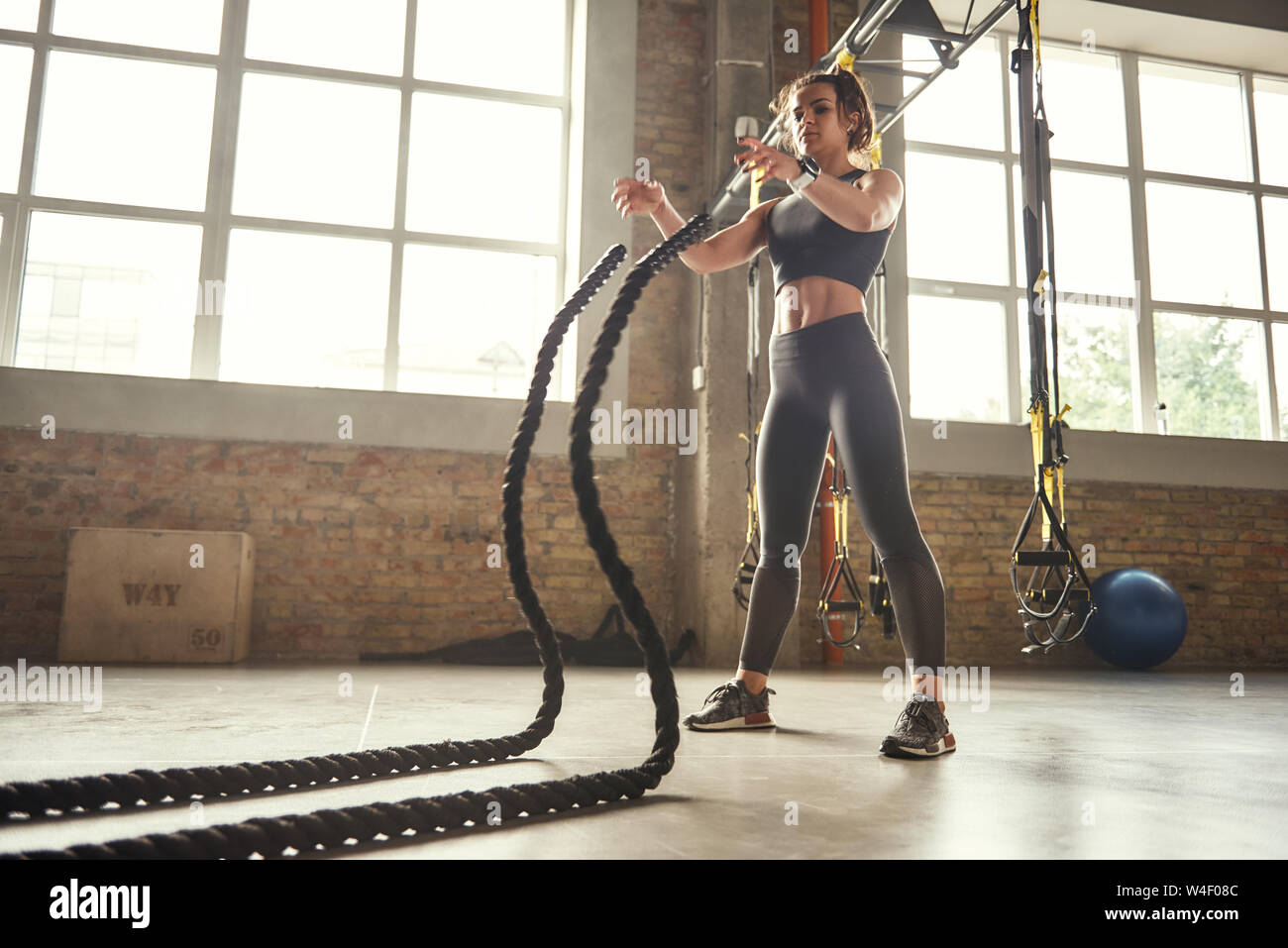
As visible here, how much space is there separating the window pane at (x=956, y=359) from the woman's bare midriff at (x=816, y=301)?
383cm

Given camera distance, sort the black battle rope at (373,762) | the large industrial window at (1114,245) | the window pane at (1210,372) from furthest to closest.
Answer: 1. the window pane at (1210,372)
2. the large industrial window at (1114,245)
3. the black battle rope at (373,762)

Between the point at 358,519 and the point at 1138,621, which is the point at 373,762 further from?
the point at 1138,621

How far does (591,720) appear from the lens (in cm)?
246

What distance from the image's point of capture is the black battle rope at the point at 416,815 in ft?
3.17

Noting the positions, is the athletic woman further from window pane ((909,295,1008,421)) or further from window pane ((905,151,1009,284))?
window pane ((905,151,1009,284))

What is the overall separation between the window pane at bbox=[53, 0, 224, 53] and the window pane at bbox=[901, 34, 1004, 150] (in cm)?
454

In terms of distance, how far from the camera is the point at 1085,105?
659 centimetres

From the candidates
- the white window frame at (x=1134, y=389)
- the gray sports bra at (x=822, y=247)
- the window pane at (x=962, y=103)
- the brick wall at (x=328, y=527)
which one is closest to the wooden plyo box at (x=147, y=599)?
the brick wall at (x=328, y=527)

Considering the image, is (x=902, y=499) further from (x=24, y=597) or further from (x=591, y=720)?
(x=24, y=597)

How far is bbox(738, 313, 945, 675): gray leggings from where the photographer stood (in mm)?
1966

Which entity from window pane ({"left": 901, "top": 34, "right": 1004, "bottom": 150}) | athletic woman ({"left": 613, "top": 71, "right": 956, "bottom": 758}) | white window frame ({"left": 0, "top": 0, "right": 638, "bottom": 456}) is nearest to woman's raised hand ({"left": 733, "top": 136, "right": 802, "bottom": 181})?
athletic woman ({"left": 613, "top": 71, "right": 956, "bottom": 758})

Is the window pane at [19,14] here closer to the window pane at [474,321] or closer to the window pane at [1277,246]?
the window pane at [474,321]

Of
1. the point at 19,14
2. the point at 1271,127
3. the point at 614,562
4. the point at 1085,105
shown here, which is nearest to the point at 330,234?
the point at 19,14

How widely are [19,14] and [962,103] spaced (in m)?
6.09
